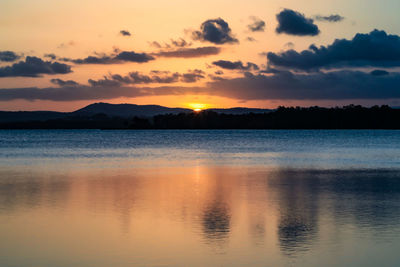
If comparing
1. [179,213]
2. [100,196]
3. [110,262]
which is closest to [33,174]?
[100,196]

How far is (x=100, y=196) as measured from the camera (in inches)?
819

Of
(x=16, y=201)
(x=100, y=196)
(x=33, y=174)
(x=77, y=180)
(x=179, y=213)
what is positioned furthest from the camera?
(x=33, y=174)

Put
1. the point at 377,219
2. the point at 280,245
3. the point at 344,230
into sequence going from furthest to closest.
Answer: the point at 377,219
the point at 344,230
the point at 280,245

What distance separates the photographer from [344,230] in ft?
45.1

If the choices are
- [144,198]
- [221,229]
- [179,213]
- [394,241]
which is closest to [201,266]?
[221,229]

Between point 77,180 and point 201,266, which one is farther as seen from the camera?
point 77,180

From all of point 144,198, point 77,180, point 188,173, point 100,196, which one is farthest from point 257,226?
point 188,173

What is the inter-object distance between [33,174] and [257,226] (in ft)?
64.8

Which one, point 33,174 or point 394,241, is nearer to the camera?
point 394,241

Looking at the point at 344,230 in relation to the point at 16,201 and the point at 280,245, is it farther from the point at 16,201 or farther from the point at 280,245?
the point at 16,201

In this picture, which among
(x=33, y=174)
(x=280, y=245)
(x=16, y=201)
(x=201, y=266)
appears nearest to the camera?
(x=201, y=266)

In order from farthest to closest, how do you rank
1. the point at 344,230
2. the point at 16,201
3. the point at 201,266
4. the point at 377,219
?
the point at 16,201, the point at 377,219, the point at 344,230, the point at 201,266

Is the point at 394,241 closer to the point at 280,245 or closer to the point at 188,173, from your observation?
the point at 280,245

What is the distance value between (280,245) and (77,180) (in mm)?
17135
